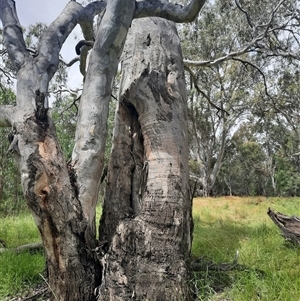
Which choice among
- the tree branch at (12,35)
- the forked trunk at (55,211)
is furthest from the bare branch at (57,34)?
the forked trunk at (55,211)

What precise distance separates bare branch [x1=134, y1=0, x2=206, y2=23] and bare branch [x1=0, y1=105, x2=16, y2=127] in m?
1.09

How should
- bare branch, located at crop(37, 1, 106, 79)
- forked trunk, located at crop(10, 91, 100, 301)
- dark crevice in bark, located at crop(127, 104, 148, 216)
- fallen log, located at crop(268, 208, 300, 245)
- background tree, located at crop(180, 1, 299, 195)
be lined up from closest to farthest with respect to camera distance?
forked trunk, located at crop(10, 91, 100, 301) < bare branch, located at crop(37, 1, 106, 79) < dark crevice in bark, located at crop(127, 104, 148, 216) < fallen log, located at crop(268, 208, 300, 245) < background tree, located at crop(180, 1, 299, 195)

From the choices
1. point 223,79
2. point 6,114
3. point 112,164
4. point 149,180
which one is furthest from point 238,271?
point 223,79

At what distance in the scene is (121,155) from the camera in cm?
258

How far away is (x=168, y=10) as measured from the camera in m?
2.40

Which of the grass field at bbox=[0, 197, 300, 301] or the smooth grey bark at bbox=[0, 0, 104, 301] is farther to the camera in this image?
the grass field at bbox=[0, 197, 300, 301]

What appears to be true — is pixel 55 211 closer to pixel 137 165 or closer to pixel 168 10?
pixel 137 165

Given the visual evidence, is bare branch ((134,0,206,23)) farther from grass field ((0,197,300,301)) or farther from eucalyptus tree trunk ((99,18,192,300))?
grass field ((0,197,300,301))

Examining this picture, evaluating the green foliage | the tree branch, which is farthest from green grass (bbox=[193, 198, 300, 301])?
the tree branch

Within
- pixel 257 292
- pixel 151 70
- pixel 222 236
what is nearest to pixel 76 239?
pixel 257 292

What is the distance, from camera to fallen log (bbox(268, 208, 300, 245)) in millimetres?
3431

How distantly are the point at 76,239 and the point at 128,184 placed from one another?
0.66m

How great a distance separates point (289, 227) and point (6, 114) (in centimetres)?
292

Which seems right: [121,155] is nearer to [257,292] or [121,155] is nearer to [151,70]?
[151,70]
